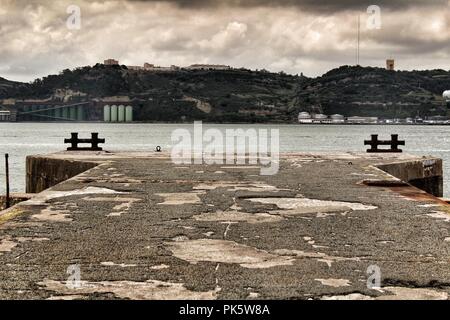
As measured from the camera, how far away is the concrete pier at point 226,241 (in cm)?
466

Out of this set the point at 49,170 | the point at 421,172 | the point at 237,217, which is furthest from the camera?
the point at 421,172

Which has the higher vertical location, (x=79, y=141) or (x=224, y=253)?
(x=79, y=141)

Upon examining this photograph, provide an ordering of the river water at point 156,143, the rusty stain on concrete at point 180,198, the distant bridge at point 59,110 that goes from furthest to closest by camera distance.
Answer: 1. the distant bridge at point 59,110
2. the river water at point 156,143
3. the rusty stain on concrete at point 180,198

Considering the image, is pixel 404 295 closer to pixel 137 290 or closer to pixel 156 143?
pixel 137 290

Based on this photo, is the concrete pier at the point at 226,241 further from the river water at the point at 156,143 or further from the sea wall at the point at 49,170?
the river water at the point at 156,143

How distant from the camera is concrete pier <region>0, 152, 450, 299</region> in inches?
183

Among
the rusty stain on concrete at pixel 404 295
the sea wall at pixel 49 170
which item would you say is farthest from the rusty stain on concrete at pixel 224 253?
the sea wall at pixel 49 170

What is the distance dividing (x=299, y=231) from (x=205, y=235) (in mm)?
873

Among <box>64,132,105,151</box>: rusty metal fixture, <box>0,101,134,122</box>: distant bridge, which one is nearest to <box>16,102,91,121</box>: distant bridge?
<box>0,101,134,122</box>: distant bridge

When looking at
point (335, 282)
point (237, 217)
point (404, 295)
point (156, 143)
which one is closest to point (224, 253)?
point (335, 282)

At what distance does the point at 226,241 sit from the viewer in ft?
20.1

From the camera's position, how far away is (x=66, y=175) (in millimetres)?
15836

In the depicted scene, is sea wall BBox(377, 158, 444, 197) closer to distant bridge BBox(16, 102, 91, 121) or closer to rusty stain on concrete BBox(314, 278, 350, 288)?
rusty stain on concrete BBox(314, 278, 350, 288)
